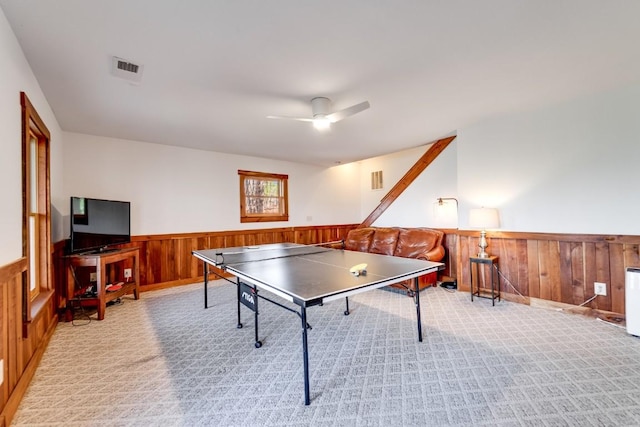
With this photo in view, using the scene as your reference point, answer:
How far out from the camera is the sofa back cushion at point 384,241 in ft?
17.2

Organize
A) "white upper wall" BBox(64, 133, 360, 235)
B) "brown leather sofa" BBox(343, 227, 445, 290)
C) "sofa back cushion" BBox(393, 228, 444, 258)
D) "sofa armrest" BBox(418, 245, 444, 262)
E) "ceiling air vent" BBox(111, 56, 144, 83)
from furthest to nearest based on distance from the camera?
"sofa back cushion" BBox(393, 228, 444, 258)
"brown leather sofa" BBox(343, 227, 445, 290)
"sofa armrest" BBox(418, 245, 444, 262)
"white upper wall" BBox(64, 133, 360, 235)
"ceiling air vent" BBox(111, 56, 144, 83)

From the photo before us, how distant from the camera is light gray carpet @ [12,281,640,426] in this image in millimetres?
1731

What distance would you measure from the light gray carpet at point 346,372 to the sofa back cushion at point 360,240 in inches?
92.9

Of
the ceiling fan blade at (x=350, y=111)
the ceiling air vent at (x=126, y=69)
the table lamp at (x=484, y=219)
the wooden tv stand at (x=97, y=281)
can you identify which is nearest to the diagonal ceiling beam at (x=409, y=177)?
the table lamp at (x=484, y=219)

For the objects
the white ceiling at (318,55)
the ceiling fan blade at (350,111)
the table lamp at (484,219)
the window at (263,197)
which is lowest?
the table lamp at (484,219)

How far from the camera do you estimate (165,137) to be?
14.3 ft

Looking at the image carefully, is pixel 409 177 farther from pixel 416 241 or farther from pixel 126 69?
pixel 126 69

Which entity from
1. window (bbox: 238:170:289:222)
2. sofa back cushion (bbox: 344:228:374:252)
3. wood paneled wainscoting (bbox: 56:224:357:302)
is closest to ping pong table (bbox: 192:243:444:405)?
wood paneled wainscoting (bbox: 56:224:357:302)

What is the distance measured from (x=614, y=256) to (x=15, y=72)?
5694 millimetres

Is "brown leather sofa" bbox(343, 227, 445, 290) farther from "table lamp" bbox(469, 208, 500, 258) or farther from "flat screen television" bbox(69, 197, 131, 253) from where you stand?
"flat screen television" bbox(69, 197, 131, 253)

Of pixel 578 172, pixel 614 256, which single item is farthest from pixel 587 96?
pixel 614 256

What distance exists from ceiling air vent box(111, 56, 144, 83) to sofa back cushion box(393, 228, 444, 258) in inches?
173

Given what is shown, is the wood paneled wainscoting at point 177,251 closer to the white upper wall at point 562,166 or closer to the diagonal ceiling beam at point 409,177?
the diagonal ceiling beam at point 409,177

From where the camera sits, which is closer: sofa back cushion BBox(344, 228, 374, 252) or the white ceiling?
the white ceiling
